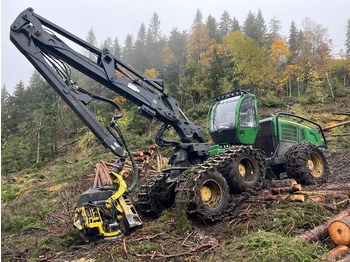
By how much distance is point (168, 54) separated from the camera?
4900 cm

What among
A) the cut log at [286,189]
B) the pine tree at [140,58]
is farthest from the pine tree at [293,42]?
the cut log at [286,189]

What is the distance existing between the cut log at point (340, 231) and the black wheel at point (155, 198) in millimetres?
3422

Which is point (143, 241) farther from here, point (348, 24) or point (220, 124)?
point (348, 24)

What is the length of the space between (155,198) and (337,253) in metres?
4.02

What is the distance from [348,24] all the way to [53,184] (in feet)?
182

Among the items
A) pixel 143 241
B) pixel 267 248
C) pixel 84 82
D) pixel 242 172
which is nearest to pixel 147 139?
pixel 242 172

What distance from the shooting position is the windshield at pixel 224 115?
24.3 ft

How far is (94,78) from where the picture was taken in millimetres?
6234

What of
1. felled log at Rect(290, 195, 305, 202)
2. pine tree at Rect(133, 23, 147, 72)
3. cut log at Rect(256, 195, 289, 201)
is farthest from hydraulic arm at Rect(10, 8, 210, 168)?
pine tree at Rect(133, 23, 147, 72)

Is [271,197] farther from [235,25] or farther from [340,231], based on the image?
[235,25]

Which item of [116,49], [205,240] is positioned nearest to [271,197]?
[205,240]

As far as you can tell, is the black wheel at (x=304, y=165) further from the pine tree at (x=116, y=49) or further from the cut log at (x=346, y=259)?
the pine tree at (x=116, y=49)

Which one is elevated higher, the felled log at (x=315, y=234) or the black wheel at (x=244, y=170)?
the black wheel at (x=244, y=170)

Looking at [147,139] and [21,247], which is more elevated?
[147,139]
